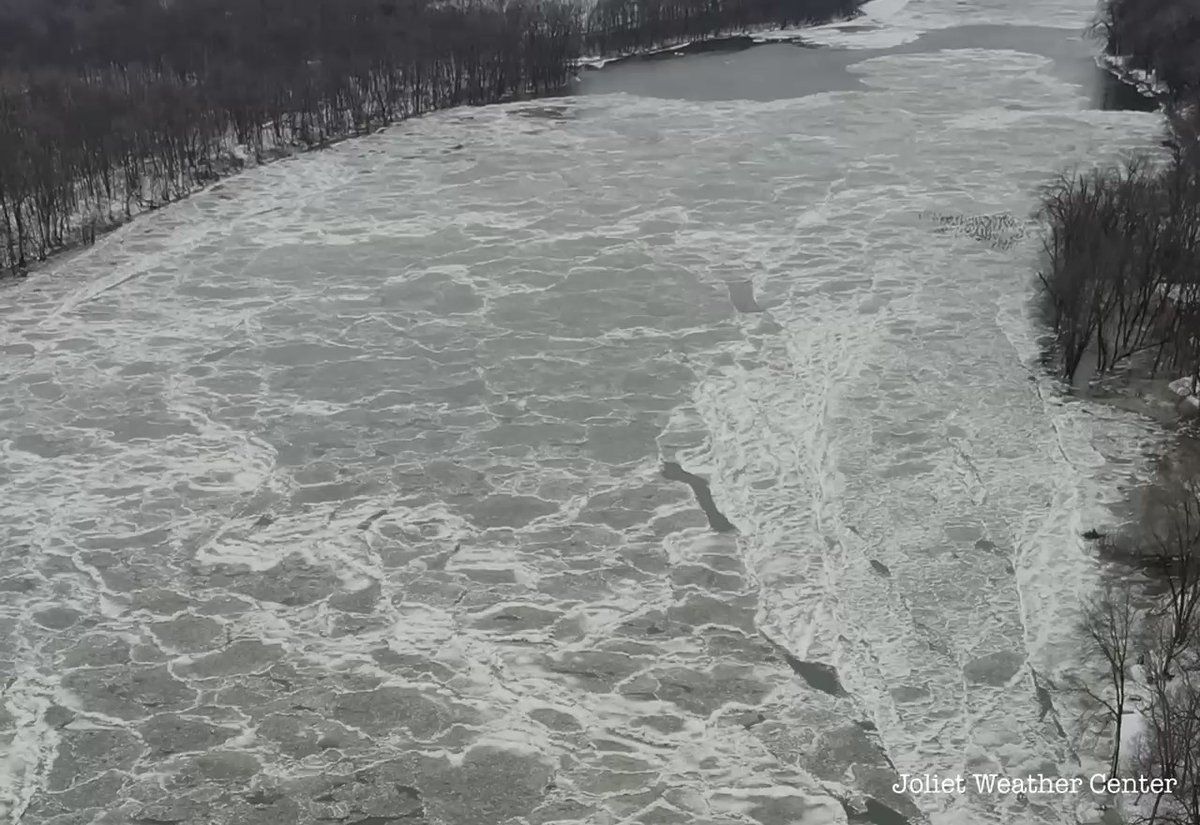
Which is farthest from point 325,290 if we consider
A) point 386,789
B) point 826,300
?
point 386,789

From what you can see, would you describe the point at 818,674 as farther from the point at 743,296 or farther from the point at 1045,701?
the point at 743,296

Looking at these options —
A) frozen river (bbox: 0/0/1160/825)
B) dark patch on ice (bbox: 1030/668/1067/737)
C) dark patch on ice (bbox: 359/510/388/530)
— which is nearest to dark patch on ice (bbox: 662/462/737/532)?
frozen river (bbox: 0/0/1160/825)

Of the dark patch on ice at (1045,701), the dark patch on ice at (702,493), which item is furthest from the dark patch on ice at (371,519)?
the dark patch on ice at (1045,701)

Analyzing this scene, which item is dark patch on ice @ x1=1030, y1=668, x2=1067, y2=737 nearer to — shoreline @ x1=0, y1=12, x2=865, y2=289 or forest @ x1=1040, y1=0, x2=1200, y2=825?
forest @ x1=1040, y1=0, x2=1200, y2=825

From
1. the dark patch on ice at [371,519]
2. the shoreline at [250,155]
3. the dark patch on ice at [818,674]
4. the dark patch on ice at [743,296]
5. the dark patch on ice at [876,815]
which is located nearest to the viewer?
the dark patch on ice at [876,815]

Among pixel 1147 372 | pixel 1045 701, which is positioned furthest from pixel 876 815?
pixel 1147 372

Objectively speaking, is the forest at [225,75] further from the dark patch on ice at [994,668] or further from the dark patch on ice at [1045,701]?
the dark patch on ice at [1045,701]
